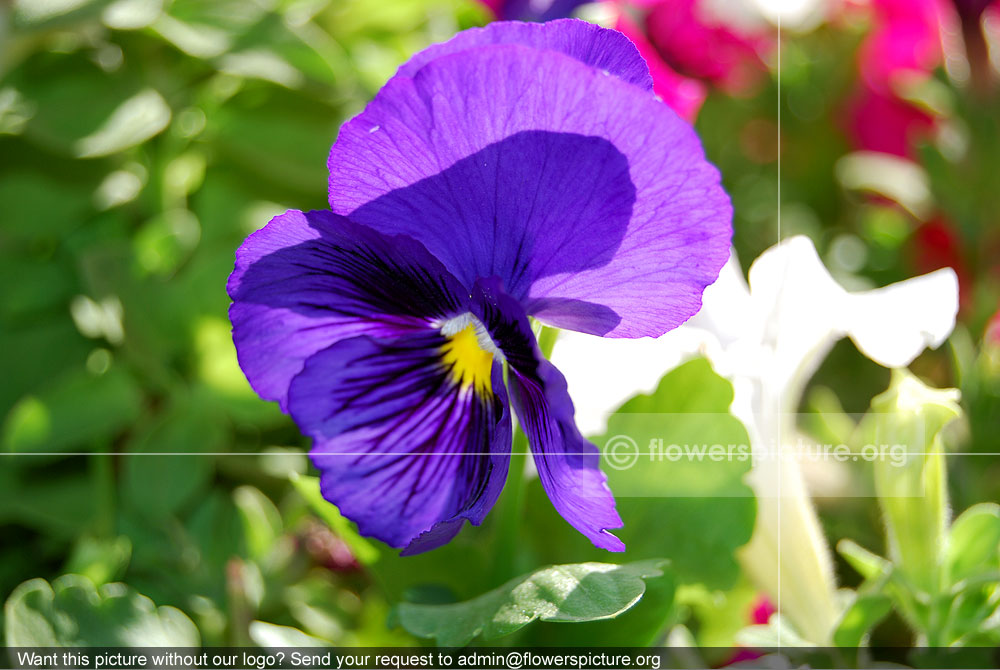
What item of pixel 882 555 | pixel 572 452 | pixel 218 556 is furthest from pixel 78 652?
pixel 882 555

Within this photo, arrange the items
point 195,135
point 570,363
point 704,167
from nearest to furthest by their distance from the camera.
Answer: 1. point 704,167
2. point 570,363
3. point 195,135

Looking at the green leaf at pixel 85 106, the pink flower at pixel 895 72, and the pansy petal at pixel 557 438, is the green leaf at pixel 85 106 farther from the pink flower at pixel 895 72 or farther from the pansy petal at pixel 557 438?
the pink flower at pixel 895 72

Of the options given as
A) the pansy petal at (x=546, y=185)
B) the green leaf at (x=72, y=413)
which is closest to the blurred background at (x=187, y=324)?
the green leaf at (x=72, y=413)

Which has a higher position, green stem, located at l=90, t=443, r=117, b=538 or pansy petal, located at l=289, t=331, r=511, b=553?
pansy petal, located at l=289, t=331, r=511, b=553

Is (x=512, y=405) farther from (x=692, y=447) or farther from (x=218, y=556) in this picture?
(x=218, y=556)

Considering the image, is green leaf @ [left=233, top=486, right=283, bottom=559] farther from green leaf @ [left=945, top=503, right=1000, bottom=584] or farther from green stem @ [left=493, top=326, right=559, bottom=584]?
green leaf @ [left=945, top=503, right=1000, bottom=584]

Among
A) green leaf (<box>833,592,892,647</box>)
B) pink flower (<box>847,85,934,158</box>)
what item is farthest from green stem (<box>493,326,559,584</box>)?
pink flower (<box>847,85,934,158</box>)

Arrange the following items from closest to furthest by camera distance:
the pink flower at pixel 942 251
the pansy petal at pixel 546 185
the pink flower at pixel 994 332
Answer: the pansy petal at pixel 546 185 < the pink flower at pixel 994 332 < the pink flower at pixel 942 251
